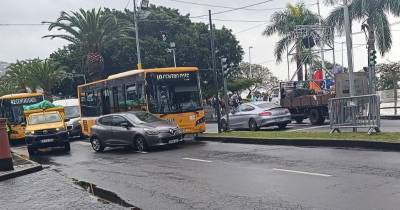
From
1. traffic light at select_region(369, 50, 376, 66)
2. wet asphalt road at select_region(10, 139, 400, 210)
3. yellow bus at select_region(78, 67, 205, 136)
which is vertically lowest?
wet asphalt road at select_region(10, 139, 400, 210)

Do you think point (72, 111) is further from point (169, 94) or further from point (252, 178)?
point (252, 178)

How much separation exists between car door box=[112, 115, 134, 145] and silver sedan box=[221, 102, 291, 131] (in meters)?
5.96

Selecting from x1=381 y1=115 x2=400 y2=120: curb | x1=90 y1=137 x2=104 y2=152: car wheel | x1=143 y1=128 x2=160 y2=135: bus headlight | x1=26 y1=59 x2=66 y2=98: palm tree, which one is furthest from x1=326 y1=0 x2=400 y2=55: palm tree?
x1=26 y1=59 x2=66 y2=98: palm tree

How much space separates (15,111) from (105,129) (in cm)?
1292

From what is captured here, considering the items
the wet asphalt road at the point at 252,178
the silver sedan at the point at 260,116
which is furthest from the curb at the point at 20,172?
the silver sedan at the point at 260,116

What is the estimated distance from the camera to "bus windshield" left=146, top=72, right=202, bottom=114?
19.7 metres

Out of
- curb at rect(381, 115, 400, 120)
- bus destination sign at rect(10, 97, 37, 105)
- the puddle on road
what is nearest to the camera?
the puddle on road

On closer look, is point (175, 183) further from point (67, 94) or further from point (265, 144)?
point (67, 94)

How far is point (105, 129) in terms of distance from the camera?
1934 cm

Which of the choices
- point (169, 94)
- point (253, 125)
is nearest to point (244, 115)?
point (253, 125)

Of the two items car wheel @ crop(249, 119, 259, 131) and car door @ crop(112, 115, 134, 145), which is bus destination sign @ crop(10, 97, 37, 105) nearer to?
car door @ crop(112, 115, 134, 145)

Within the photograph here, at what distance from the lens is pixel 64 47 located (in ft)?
212

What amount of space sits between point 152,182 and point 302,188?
341cm

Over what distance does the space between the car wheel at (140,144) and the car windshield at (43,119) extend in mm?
5885
